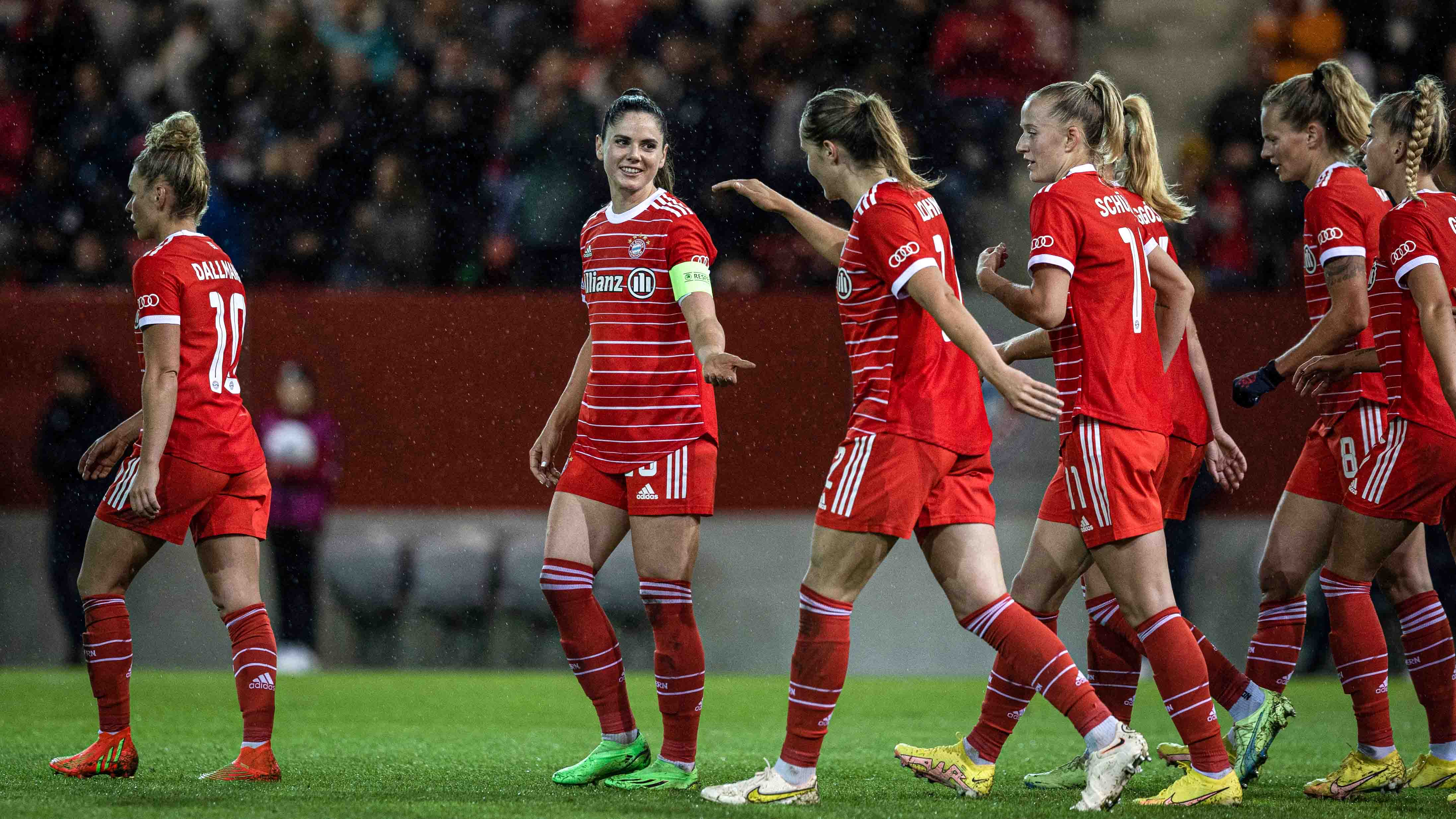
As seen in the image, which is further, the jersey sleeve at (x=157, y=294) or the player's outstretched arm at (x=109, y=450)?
the player's outstretched arm at (x=109, y=450)

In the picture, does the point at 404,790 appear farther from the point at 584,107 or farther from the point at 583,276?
the point at 584,107

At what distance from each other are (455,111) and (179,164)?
21.0ft

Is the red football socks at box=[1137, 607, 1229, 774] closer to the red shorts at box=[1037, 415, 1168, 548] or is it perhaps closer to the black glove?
the red shorts at box=[1037, 415, 1168, 548]

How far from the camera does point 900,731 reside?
6.71 metres

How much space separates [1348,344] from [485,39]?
8.13 m

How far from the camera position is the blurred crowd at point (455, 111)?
1034cm

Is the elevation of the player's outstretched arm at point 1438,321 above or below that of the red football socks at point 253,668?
above

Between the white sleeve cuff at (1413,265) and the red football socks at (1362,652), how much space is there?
96 centimetres

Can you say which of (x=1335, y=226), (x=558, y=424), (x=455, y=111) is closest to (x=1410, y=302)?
(x=1335, y=226)

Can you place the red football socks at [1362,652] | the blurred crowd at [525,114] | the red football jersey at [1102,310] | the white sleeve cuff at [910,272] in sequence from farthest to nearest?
1. the blurred crowd at [525,114]
2. the red football socks at [1362,652]
3. the red football jersey at [1102,310]
4. the white sleeve cuff at [910,272]

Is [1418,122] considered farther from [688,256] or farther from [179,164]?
[179,164]

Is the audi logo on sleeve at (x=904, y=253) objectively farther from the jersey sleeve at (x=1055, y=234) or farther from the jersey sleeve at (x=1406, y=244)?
the jersey sleeve at (x=1406, y=244)

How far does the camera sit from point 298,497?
9.41 metres

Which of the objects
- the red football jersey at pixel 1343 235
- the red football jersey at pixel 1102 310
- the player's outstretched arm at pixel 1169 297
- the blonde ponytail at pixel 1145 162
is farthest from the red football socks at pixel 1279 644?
the blonde ponytail at pixel 1145 162
